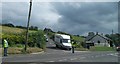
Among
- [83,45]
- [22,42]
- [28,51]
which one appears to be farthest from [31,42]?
[83,45]

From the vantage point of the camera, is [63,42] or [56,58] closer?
[56,58]

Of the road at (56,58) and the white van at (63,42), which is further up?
the white van at (63,42)

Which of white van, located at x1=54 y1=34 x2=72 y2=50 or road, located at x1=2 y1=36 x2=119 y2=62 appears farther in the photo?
white van, located at x1=54 y1=34 x2=72 y2=50

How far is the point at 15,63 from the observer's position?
1959cm

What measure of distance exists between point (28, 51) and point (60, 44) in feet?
73.5

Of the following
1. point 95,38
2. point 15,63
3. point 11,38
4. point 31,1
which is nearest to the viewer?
point 15,63

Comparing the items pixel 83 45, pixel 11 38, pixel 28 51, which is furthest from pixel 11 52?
pixel 83 45

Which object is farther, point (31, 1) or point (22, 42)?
point (22, 42)

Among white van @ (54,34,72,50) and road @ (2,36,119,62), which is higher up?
white van @ (54,34,72,50)

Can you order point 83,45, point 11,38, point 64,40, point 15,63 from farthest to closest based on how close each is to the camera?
1. point 83,45
2. point 64,40
3. point 11,38
4. point 15,63

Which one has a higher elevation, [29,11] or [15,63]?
[29,11]

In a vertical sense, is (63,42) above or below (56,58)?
above

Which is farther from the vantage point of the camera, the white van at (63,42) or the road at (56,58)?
the white van at (63,42)

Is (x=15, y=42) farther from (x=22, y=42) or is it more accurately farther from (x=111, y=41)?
(x=111, y=41)
